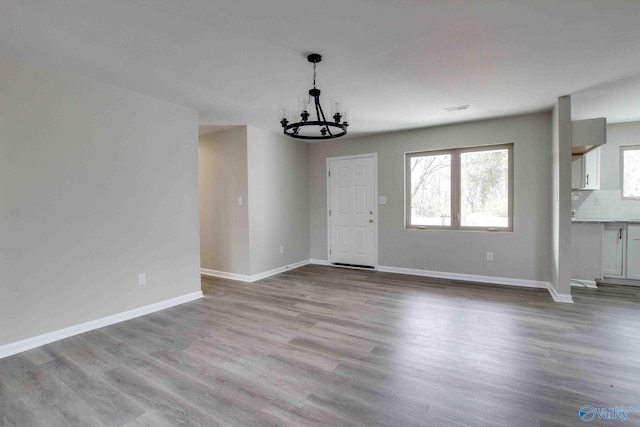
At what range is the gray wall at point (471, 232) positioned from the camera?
4383mm

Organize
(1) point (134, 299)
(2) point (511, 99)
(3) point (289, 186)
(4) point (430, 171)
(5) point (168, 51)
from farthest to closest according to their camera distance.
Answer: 1. (3) point (289, 186)
2. (4) point (430, 171)
3. (2) point (511, 99)
4. (1) point (134, 299)
5. (5) point (168, 51)

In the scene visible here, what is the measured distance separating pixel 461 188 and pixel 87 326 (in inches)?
203

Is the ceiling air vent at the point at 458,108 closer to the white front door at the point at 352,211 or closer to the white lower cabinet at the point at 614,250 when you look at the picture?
the white front door at the point at 352,211

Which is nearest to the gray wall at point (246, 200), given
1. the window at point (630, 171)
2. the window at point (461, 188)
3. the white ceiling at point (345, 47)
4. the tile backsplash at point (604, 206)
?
the white ceiling at point (345, 47)

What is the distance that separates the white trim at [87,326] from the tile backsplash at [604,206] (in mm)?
6007

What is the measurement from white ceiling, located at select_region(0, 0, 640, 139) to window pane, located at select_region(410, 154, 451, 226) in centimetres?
150

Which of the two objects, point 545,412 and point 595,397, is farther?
point 595,397

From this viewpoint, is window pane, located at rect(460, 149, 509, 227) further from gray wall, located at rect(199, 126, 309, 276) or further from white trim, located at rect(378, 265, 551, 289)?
gray wall, located at rect(199, 126, 309, 276)

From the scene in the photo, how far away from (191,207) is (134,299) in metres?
1.24

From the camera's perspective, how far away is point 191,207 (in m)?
4.01

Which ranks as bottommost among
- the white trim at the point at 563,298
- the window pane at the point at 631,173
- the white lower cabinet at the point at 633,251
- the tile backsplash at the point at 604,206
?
the white trim at the point at 563,298

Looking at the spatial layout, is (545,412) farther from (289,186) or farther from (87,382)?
(289,186)

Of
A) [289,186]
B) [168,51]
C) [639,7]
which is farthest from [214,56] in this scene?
[289,186]

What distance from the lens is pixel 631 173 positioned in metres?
4.87
